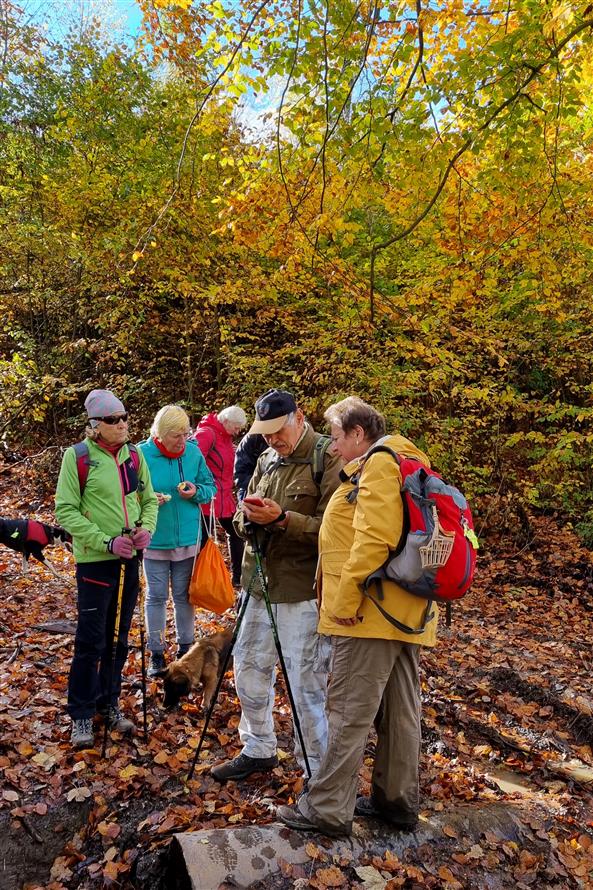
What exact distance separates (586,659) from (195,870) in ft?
19.4

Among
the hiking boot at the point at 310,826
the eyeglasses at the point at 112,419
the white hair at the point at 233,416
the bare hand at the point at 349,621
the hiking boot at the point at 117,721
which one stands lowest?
the hiking boot at the point at 117,721

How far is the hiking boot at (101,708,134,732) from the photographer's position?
398cm

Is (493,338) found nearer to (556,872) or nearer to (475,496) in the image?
(475,496)

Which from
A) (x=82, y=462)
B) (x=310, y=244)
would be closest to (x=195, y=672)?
(x=82, y=462)

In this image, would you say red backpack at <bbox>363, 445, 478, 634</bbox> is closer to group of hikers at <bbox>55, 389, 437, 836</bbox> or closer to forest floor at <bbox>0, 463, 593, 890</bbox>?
group of hikers at <bbox>55, 389, 437, 836</bbox>

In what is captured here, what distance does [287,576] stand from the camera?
3312 mm

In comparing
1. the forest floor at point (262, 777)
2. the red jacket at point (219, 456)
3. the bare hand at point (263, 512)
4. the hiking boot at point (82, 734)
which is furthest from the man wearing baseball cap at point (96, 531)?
the red jacket at point (219, 456)

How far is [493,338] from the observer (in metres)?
9.51

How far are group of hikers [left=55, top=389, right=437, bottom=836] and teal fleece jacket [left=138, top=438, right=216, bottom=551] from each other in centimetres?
2

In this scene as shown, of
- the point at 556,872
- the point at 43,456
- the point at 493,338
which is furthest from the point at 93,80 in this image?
the point at 556,872

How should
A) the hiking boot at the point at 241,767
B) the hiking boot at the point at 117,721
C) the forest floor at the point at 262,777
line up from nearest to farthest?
the forest floor at the point at 262,777, the hiking boot at the point at 241,767, the hiking boot at the point at 117,721

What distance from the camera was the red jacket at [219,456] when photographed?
676cm

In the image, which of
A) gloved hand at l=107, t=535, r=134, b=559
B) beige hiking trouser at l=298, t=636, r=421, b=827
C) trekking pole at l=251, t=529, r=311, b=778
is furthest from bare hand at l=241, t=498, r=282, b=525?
gloved hand at l=107, t=535, r=134, b=559

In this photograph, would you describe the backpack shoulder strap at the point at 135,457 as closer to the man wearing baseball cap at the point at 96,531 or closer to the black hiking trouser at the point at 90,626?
the man wearing baseball cap at the point at 96,531
